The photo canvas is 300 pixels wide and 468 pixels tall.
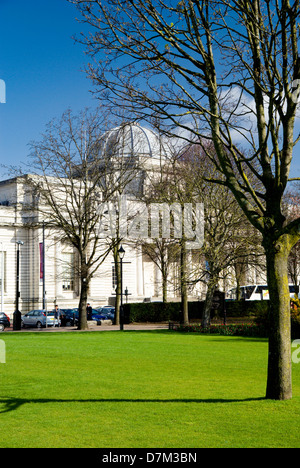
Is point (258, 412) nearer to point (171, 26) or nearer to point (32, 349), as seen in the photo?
point (171, 26)

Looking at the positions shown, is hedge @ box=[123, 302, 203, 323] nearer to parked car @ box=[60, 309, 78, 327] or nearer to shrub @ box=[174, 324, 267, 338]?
parked car @ box=[60, 309, 78, 327]

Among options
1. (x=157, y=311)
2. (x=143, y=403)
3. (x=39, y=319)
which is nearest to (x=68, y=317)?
(x=39, y=319)

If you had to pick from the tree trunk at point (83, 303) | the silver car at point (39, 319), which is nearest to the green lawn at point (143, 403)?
the tree trunk at point (83, 303)

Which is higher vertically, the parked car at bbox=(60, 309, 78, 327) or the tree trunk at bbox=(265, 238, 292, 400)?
the tree trunk at bbox=(265, 238, 292, 400)

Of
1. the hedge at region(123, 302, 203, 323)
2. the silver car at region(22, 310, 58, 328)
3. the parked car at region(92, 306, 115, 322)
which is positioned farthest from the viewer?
the parked car at region(92, 306, 115, 322)

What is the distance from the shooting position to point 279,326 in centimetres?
918

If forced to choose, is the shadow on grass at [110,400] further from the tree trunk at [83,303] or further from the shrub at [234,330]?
the tree trunk at [83,303]

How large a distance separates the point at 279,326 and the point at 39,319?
138 ft

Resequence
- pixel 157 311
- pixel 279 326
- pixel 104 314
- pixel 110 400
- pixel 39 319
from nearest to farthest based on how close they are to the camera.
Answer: pixel 279 326, pixel 110 400, pixel 157 311, pixel 39 319, pixel 104 314

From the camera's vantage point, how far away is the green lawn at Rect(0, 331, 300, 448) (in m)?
7.21

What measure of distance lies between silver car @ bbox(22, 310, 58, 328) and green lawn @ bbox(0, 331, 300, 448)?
3246 cm

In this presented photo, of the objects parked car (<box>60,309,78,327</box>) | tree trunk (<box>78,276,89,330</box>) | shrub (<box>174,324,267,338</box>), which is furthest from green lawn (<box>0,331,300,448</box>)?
parked car (<box>60,309,78,327</box>)

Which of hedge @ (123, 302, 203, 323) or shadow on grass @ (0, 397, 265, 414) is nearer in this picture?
shadow on grass @ (0, 397, 265, 414)

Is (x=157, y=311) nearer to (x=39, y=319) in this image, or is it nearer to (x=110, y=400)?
(x=39, y=319)
